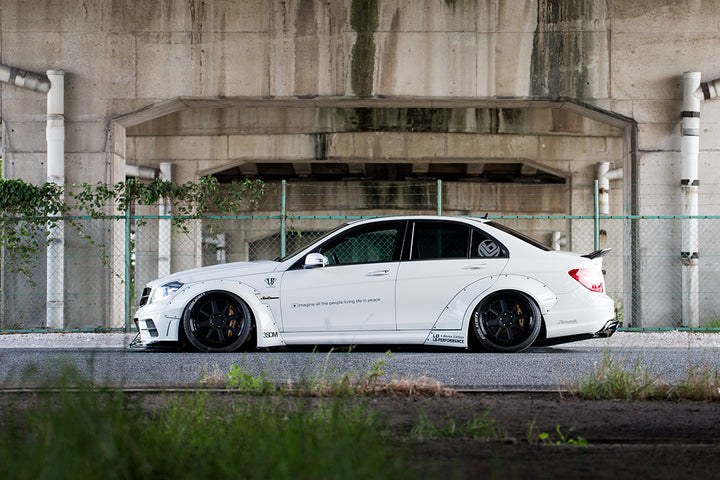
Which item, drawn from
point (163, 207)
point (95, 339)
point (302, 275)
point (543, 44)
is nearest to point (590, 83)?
point (543, 44)

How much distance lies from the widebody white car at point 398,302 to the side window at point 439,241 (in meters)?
0.02

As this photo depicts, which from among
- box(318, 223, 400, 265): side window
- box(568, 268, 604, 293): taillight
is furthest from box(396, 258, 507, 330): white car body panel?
box(568, 268, 604, 293): taillight

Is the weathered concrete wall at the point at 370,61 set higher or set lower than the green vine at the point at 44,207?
higher

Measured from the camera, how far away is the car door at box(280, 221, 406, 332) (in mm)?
9320

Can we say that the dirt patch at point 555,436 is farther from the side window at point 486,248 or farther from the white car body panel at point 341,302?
the side window at point 486,248

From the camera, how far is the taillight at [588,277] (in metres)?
9.37

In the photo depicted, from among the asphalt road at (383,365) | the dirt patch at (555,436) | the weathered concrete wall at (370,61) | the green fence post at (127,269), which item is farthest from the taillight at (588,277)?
the green fence post at (127,269)

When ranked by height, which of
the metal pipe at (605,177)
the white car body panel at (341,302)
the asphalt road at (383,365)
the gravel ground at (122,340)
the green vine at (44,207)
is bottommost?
the gravel ground at (122,340)

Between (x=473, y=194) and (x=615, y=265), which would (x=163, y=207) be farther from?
(x=615, y=265)

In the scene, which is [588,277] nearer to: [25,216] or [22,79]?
[25,216]

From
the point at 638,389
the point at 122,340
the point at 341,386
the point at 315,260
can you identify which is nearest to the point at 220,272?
the point at 315,260

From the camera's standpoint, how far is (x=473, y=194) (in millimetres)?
31016

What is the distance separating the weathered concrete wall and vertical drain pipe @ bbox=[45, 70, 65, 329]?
272mm

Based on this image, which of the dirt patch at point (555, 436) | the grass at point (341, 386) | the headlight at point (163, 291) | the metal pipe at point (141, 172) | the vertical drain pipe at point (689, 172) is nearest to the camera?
the dirt patch at point (555, 436)
